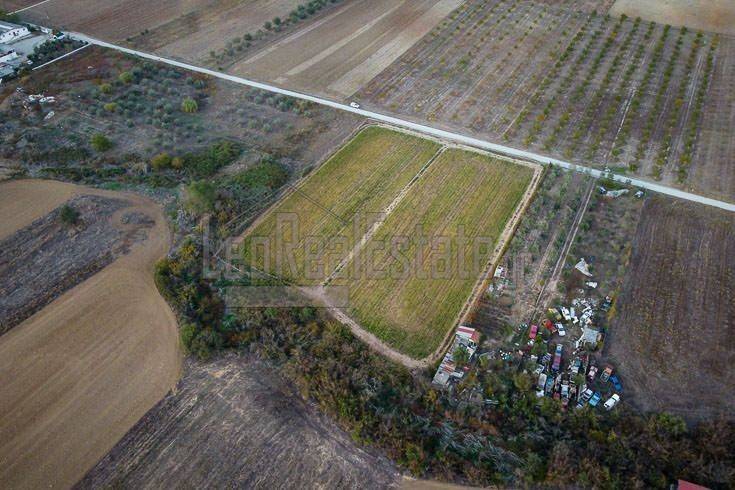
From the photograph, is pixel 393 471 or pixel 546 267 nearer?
pixel 393 471

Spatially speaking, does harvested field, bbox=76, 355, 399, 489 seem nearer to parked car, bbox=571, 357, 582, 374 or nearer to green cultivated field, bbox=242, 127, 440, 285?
green cultivated field, bbox=242, 127, 440, 285

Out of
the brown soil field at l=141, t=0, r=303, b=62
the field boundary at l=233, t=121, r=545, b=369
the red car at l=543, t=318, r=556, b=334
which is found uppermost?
the brown soil field at l=141, t=0, r=303, b=62

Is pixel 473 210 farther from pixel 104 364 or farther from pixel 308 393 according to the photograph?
pixel 104 364

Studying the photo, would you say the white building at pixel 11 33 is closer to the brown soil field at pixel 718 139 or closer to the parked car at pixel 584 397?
the parked car at pixel 584 397

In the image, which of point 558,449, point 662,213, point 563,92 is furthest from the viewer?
point 563,92

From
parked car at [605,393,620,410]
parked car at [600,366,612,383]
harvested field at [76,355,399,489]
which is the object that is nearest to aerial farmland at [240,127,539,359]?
harvested field at [76,355,399,489]

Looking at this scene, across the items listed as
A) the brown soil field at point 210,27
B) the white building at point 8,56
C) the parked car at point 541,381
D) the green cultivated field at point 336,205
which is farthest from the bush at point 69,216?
the parked car at point 541,381

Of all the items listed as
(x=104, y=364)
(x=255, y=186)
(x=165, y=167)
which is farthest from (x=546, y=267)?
(x=165, y=167)

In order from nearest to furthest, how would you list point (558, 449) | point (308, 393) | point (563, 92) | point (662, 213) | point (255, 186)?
point (558, 449), point (308, 393), point (662, 213), point (255, 186), point (563, 92)
